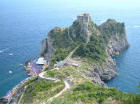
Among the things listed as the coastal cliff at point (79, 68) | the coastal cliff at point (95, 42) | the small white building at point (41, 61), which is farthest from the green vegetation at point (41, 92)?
the small white building at point (41, 61)

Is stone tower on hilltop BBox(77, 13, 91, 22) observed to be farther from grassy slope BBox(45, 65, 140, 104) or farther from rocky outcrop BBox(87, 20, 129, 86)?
grassy slope BBox(45, 65, 140, 104)

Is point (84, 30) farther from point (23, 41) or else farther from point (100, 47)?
point (23, 41)

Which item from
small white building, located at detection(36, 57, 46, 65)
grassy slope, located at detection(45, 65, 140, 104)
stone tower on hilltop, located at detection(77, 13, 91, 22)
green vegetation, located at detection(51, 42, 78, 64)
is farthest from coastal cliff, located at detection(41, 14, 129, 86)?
grassy slope, located at detection(45, 65, 140, 104)

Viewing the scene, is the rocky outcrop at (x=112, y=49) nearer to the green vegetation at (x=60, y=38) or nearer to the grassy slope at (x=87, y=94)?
the grassy slope at (x=87, y=94)

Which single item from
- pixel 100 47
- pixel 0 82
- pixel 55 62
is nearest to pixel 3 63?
pixel 0 82

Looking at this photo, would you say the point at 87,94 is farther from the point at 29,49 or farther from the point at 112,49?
A: the point at 29,49
